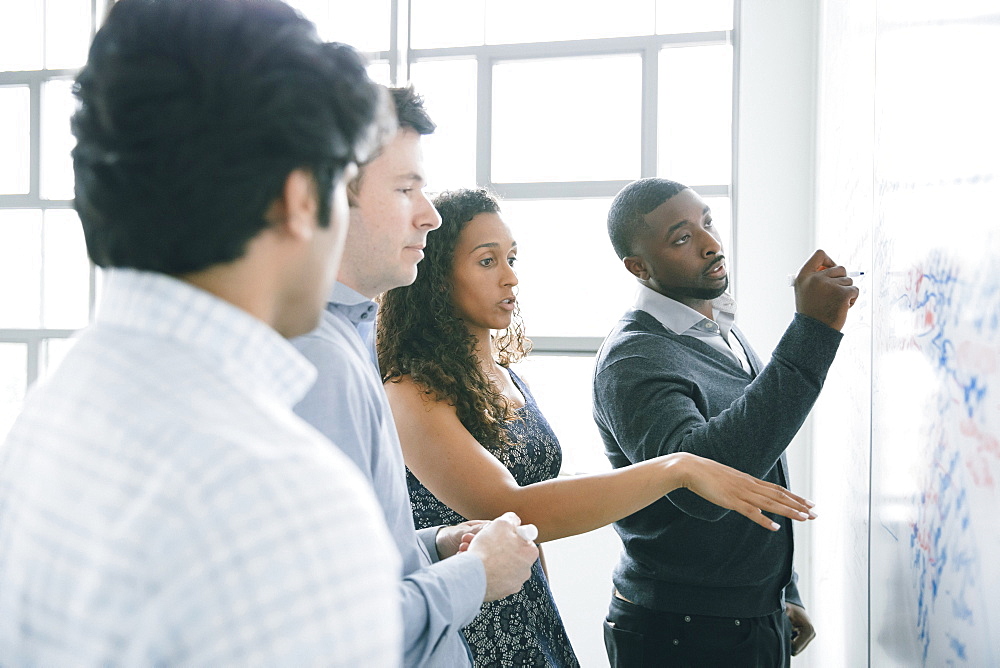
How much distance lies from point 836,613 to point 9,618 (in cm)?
210

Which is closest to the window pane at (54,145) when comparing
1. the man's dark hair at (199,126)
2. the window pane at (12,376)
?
the window pane at (12,376)

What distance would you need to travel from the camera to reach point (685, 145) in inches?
145

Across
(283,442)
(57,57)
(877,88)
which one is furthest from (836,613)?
(57,57)

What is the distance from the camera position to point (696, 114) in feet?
12.0

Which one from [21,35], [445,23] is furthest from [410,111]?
[21,35]

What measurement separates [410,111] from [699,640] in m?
1.03

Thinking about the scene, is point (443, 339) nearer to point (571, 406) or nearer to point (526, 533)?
point (526, 533)

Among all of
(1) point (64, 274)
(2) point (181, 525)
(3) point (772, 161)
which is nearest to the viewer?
(2) point (181, 525)

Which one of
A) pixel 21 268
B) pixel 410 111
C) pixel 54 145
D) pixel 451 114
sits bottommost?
pixel 21 268

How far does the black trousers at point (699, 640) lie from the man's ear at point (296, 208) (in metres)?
1.21

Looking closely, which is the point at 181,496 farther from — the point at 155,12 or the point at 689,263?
the point at 689,263

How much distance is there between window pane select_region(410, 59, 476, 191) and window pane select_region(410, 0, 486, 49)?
90 mm

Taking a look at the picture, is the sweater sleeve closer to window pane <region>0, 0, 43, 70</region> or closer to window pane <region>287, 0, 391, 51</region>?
window pane <region>287, 0, 391, 51</region>

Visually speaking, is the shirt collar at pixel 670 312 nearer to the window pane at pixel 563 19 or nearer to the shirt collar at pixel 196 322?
the shirt collar at pixel 196 322
